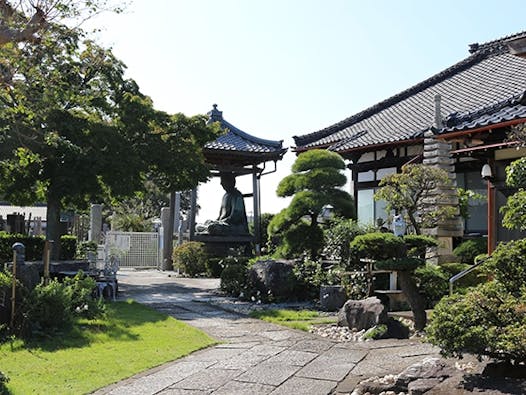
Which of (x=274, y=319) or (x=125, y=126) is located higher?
(x=125, y=126)

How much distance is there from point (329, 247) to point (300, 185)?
5.05 ft

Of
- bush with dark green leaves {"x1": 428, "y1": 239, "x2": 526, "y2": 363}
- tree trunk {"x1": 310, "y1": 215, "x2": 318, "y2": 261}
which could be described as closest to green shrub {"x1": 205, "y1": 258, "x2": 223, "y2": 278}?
tree trunk {"x1": 310, "y1": 215, "x2": 318, "y2": 261}

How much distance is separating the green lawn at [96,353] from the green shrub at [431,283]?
11.8 ft

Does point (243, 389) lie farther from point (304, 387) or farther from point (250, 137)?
point (250, 137)

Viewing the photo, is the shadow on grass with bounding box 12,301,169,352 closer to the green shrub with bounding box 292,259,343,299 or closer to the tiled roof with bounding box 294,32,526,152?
the green shrub with bounding box 292,259,343,299

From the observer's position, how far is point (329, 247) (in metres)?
13.5

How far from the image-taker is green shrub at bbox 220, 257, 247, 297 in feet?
45.5

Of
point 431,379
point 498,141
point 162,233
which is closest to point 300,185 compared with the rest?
point 498,141

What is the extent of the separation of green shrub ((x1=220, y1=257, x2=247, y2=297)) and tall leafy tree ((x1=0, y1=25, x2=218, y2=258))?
319cm

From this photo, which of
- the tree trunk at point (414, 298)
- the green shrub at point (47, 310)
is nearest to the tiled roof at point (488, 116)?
the tree trunk at point (414, 298)

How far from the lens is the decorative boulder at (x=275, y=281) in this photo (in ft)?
42.4

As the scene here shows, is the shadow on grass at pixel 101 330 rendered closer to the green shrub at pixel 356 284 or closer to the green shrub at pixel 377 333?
the green shrub at pixel 377 333

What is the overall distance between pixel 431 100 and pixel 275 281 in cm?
821

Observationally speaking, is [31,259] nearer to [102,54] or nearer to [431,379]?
[102,54]
